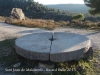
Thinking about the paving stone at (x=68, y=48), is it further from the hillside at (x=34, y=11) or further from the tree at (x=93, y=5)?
the hillside at (x=34, y=11)

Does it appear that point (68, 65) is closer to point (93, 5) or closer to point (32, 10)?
point (93, 5)

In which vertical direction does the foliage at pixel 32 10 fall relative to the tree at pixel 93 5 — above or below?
below

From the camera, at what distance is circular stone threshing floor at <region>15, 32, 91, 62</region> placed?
15.6 ft

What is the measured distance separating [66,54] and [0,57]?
6.71 ft

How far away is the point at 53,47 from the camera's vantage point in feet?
16.8

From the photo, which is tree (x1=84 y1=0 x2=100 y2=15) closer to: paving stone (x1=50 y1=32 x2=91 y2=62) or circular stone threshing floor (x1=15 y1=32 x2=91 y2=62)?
circular stone threshing floor (x1=15 y1=32 x2=91 y2=62)

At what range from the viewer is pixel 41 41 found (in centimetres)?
575

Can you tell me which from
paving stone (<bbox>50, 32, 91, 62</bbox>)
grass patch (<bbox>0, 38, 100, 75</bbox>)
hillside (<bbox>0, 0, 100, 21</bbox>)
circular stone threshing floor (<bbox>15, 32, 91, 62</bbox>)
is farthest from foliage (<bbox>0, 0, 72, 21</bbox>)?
grass patch (<bbox>0, 38, 100, 75</bbox>)

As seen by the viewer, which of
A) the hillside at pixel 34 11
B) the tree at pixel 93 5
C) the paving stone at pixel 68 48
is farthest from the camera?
the hillside at pixel 34 11

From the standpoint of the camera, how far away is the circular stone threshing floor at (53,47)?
15.6 feet

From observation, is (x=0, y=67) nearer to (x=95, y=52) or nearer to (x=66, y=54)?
(x=66, y=54)

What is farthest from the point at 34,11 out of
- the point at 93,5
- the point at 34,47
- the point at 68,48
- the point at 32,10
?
the point at 68,48

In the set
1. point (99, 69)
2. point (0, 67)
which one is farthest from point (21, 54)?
point (99, 69)

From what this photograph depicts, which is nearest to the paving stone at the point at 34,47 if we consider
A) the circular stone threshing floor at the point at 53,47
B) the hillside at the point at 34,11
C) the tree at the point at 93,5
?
the circular stone threshing floor at the point at 53,47
